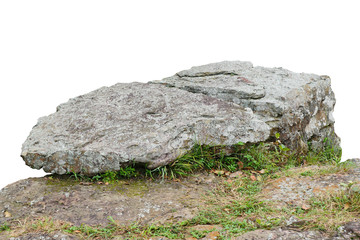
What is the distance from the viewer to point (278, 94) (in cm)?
737

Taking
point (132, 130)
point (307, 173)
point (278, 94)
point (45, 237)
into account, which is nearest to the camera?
point (45, 237)

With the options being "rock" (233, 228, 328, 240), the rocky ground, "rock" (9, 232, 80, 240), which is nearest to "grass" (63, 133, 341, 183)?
the rocky ground

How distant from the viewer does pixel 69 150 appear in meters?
6.07

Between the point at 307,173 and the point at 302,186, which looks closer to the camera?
the point at 302,186

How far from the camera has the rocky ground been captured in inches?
185

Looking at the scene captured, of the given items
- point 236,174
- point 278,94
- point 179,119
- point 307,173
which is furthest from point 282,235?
point 278,94

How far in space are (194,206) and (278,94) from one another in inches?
117

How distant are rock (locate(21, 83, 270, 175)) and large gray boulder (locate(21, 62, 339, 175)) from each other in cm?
1

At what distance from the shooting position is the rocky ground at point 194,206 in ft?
15.5

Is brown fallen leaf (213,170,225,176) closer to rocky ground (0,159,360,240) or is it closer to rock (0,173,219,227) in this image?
rocky ground (0,159,360,240)

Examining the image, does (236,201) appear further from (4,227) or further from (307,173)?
(4,227)

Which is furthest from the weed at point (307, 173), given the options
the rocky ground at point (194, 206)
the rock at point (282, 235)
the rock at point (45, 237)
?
the rock at point (45, 237)

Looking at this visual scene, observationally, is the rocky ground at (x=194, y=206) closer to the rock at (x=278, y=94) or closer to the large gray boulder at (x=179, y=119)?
the large gray boulder at (x=179, y=119)

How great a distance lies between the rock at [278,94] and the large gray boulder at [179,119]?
18mm
